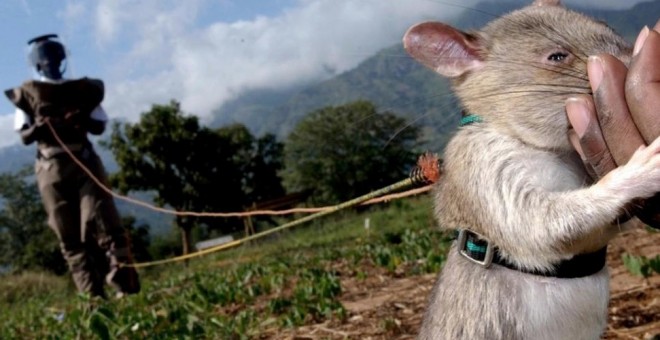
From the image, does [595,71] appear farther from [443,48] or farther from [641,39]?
[443,48]

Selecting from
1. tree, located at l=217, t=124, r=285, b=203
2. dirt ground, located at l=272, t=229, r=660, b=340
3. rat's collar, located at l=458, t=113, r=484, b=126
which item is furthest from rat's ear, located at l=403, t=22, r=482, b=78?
tree, located at l=217, t=124, r=285, b=203

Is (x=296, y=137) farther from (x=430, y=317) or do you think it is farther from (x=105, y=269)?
(x=430, y=317)

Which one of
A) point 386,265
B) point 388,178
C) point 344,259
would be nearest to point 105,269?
point 344,259

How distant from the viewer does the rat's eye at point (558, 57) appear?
8.84 ft

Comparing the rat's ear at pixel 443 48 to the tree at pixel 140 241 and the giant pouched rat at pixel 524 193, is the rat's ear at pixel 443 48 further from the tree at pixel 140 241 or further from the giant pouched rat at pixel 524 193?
the tree at pixel 140 241

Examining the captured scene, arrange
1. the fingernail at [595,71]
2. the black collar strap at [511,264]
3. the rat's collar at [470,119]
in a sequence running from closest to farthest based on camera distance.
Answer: the fingernail at [595,71] < the black collar strap at [511,264] < the rat's collar at [470,119]

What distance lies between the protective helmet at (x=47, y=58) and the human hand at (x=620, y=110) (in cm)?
1013

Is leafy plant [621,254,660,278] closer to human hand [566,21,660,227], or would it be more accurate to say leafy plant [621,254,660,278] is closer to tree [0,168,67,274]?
human hand [566,21,660,227]

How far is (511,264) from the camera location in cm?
280

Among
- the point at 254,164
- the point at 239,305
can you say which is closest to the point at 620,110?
the point at 239,305

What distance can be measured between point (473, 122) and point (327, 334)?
2.60 m

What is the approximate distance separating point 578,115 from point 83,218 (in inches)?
362

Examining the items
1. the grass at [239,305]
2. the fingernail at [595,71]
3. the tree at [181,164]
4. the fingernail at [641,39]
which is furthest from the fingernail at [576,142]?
the tree at [181,164]

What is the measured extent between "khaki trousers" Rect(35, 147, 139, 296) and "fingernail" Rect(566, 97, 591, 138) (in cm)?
893
